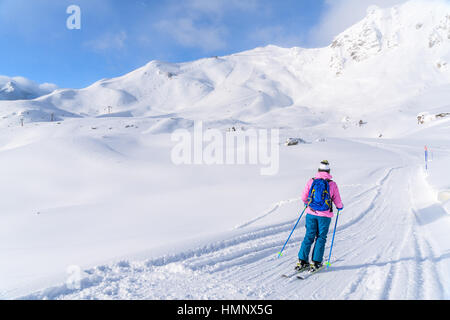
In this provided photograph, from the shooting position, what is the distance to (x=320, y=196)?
4.10m

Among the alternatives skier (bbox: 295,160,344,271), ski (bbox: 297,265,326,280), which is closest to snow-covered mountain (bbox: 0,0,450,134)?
skier (bbox: 295,160,344,271)

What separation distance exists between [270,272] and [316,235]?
0.97 m

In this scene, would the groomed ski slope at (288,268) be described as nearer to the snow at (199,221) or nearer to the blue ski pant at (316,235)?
the snow at (199,221)

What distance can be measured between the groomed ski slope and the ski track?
13 mm

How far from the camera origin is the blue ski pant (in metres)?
4.16

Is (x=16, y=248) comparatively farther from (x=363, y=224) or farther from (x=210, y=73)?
(x=210, y=73)

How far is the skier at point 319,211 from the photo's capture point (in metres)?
4.12

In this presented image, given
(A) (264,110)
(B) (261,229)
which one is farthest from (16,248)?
(A) (264,110)

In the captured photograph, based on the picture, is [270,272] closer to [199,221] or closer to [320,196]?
[320,196]

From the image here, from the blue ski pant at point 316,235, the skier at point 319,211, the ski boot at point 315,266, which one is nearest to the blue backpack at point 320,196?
the skier at point 319,211

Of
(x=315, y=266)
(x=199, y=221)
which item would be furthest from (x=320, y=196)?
(x=199, y=221)

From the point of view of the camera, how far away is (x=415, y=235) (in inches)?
223

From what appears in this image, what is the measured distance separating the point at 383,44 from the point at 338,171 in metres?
103

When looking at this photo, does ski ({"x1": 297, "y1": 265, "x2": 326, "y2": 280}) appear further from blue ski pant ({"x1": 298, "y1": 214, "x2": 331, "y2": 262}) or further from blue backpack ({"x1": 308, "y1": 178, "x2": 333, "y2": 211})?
blue backpack ({"x1": 308, "y1": 178, "x2": 333, "y2": 211})
